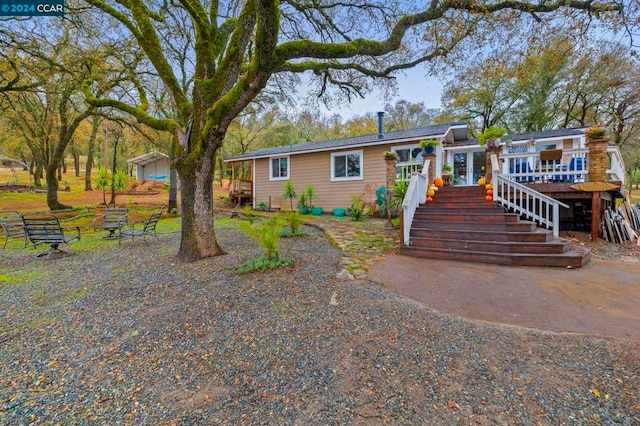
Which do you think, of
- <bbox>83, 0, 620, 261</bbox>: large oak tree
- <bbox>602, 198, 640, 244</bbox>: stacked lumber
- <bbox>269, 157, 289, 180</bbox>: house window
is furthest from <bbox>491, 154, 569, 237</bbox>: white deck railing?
<bbox>269, 157, 289, 180</bbox>: house window

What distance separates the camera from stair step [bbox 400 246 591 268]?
17.0 feet

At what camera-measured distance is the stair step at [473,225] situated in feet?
19.5

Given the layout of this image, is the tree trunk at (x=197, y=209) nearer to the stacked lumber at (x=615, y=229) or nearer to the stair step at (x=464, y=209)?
the stair step at (x=464, y=209)

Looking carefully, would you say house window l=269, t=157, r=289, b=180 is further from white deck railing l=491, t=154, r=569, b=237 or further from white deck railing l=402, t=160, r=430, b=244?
white deck railing l=491, t=154, r=569, b=237

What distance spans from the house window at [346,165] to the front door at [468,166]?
14.5 feet

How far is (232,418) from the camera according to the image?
185 cm

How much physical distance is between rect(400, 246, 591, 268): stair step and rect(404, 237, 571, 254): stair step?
123 mm

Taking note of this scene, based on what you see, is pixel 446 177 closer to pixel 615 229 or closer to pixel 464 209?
pixel 464 209

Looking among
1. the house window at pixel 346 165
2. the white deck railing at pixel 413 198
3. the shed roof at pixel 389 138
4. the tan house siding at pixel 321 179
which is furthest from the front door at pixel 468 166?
the white deck railing at pixel 413 198

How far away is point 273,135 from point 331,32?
23.1 m

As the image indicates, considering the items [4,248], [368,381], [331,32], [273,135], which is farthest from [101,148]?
[368,381]

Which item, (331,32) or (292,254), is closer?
(292,254)

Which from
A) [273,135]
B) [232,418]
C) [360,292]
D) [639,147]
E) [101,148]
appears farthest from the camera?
[101,148]

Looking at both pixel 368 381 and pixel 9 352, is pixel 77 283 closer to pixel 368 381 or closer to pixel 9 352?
pixel 9 352
